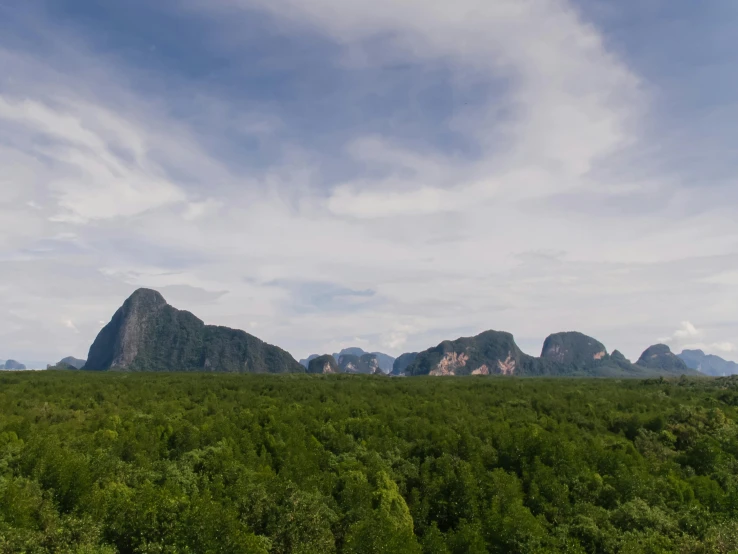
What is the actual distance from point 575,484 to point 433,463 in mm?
18107

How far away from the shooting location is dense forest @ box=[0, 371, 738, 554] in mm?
37062

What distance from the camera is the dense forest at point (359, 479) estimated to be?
1459 inches

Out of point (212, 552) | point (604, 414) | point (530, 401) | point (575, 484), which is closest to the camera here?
point (212, 552)

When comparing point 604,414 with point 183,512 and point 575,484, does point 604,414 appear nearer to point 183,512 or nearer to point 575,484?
point 575,484

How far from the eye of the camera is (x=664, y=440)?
76.6 m

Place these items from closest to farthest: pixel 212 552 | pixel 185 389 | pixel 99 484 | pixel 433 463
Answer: pixel 212 552
pixel 99 484
pixel 433 463
pixel 185 389

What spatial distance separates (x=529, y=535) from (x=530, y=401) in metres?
73.7

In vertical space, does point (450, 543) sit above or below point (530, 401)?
below

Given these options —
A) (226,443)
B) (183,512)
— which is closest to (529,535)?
(183,512)

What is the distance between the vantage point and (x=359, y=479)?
52625 mm

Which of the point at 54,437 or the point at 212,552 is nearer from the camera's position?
the point at 212,552

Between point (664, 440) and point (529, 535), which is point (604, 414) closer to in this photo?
point (664, 440)

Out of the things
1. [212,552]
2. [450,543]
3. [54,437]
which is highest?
[54,437]

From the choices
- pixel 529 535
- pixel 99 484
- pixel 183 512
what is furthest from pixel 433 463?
pixel 99 484
